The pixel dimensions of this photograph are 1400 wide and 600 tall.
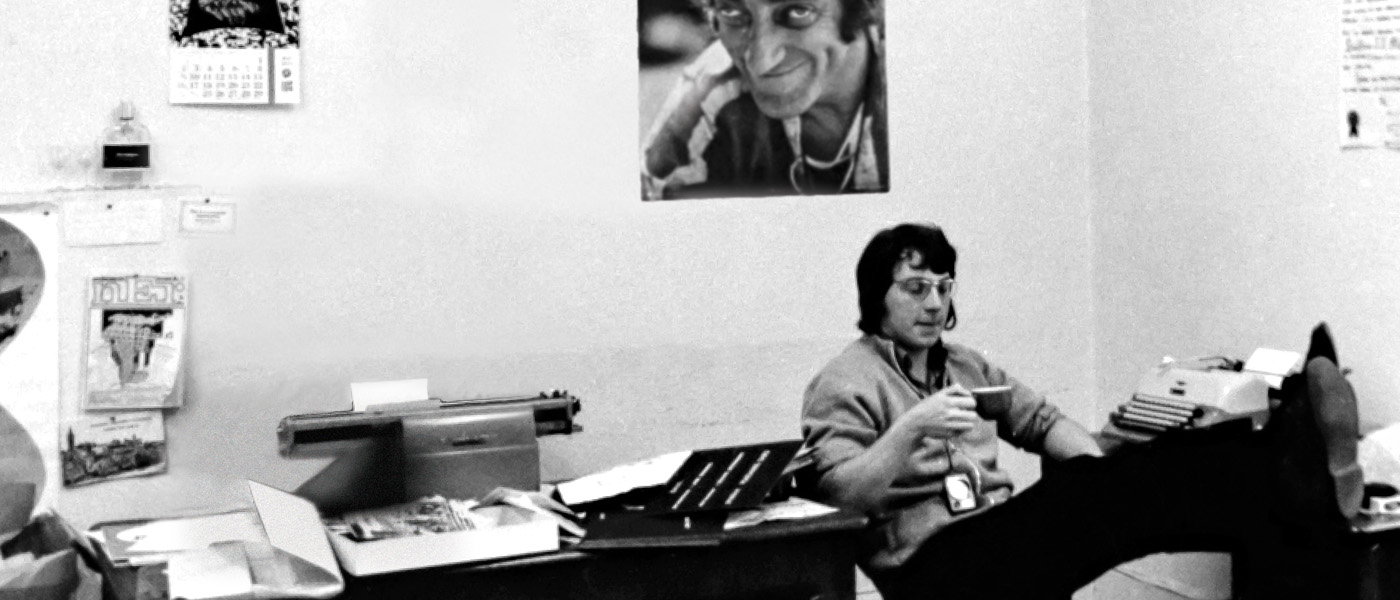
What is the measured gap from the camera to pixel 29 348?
3.40m

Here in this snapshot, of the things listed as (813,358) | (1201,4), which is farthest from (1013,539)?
(1201,4)

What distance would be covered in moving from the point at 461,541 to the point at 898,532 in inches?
39.2

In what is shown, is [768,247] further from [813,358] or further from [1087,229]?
[1087,229]

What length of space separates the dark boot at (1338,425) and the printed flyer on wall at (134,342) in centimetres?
245

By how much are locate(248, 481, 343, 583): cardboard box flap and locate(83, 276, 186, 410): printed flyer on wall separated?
1.17 meters

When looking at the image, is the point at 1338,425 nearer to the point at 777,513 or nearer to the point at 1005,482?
the point at 1005,482

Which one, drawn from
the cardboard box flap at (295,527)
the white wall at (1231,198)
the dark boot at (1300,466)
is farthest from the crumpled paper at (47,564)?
the white wall at (1231,198)

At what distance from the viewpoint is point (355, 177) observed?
3609 mm

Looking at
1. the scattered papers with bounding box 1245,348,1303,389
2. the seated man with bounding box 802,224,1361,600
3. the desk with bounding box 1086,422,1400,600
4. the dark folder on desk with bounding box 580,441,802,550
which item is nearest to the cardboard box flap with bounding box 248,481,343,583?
the dark folder on desk with bounding box 580,441,802,550

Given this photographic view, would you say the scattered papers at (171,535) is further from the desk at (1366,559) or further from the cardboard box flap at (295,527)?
the desk at (1366,559)

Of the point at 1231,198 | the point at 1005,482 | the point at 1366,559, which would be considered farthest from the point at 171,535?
the point at 1231,198

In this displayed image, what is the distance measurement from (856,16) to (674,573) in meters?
2.07

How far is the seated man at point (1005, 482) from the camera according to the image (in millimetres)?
2613

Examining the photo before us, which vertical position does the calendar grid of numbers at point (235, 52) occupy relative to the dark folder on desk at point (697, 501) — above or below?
above
